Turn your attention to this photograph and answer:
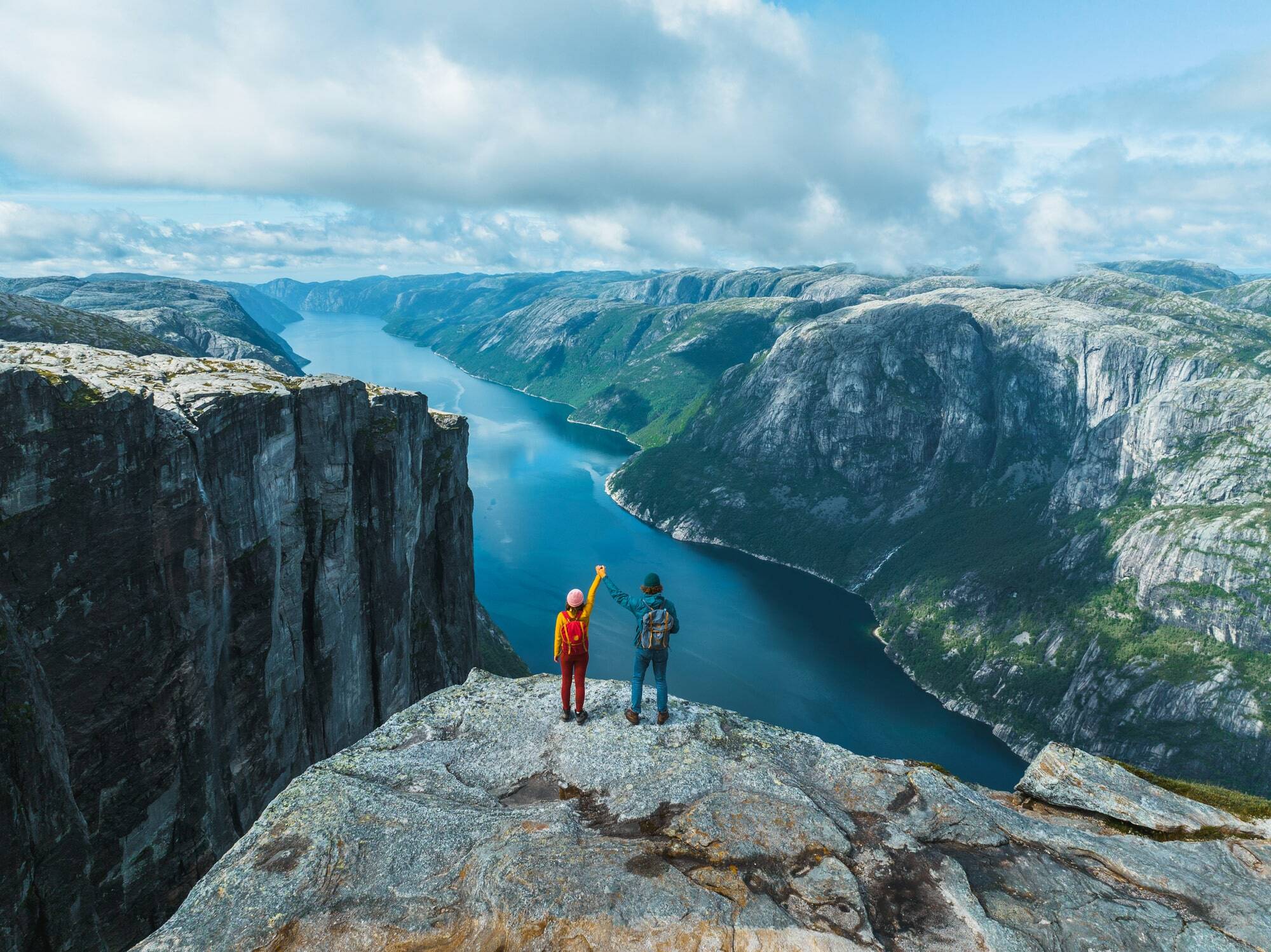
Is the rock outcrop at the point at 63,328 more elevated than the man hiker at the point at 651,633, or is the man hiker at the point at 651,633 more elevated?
the rock outcrop at the point at 63,328

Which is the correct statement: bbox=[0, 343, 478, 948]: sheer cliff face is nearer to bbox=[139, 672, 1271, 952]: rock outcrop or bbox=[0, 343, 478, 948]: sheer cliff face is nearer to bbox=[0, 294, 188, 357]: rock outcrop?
bbox=[139, 672, 1271, 952]: rock outcrop

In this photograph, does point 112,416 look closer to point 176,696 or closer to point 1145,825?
point 176,696

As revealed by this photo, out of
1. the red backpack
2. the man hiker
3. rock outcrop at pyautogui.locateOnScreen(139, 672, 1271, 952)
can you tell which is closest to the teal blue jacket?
the man hiker

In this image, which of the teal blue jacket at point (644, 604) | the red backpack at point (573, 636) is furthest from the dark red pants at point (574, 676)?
the teal blue jacket at point (644, 604)

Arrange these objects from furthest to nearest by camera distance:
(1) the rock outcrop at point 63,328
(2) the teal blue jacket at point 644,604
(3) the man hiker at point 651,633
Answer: (1) the rock outcrop at point 63,328 → (2) the teal blue jacket at point 644,604 → (3) the man hiker at point 651,633

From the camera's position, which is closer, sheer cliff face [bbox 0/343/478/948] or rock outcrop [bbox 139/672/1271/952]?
rock outcrop [bbox 139/672/1271/952]

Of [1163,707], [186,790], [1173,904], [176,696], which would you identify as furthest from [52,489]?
[1163,707]

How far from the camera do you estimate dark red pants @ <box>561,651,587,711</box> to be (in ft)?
75.4

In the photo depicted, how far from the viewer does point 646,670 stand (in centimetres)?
2248

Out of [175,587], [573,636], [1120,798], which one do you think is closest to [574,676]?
[573,636]

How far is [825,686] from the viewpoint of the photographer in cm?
18275

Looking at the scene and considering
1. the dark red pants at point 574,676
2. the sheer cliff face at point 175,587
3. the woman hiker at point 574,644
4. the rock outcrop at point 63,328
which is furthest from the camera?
the rock outcrop at point 63,328

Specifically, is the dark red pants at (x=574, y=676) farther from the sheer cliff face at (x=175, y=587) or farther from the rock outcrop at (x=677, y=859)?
the sheer cliff face at (x=175, y=587)

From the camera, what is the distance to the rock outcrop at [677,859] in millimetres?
14812
